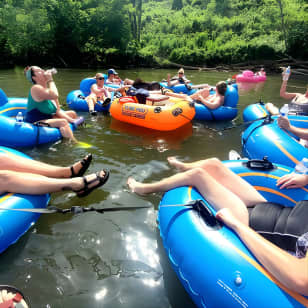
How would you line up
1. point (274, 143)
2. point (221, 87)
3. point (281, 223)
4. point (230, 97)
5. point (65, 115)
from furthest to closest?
point (230, 97) < point (221, 87) < point (65, 115) < point (274, 143) < point (281, 223)

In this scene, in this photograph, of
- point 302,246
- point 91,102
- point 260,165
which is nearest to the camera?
point 302,246

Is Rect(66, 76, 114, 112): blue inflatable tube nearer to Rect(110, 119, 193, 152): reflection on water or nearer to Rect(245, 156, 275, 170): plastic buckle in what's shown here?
Rect(110, 119, 193, 152): reflection on water

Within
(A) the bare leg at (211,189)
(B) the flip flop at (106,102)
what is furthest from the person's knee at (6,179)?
(B) the flip flop at (106,102)

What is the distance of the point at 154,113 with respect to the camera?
5.06 m

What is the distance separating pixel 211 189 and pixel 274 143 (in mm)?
1907

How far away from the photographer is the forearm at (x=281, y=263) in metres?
1.26

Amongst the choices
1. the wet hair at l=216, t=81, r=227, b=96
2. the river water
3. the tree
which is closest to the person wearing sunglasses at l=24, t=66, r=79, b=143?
the river water

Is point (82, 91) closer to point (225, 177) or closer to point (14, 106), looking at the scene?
point (14, 106)

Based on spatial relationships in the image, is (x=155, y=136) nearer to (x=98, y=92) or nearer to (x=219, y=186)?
(x=98, y=92)

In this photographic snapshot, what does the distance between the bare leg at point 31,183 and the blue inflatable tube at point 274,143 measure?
8.25 ft

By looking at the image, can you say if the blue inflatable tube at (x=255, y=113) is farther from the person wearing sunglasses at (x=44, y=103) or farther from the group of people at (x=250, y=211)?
the person wearing sunglasses at (x=44, y=103)

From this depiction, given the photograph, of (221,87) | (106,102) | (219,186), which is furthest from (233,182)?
(106,102)

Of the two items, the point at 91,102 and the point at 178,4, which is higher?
the point at 178,4

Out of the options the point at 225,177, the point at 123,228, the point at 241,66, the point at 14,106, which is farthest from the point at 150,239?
the point at 241,66
